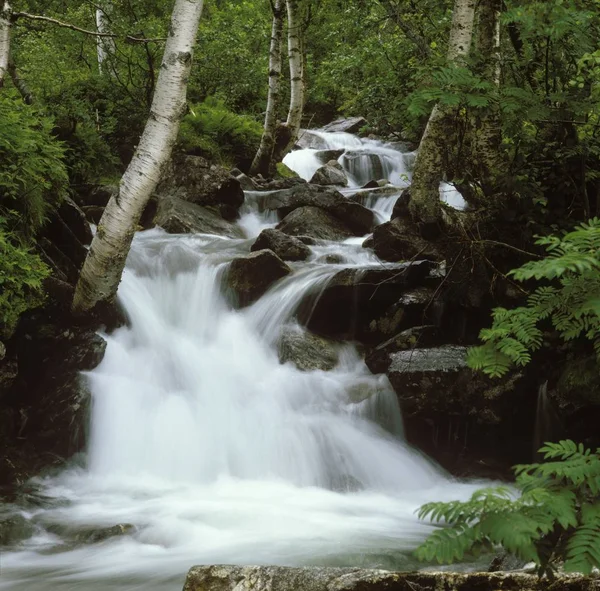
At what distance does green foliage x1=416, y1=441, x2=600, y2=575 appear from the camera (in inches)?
68.9

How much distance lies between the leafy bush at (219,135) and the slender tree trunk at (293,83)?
0.74 m

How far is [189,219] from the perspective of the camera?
1223 cm

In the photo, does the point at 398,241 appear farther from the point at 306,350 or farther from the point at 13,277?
the point at 13,277

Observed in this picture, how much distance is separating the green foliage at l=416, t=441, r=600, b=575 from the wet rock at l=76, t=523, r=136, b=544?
4245 mm

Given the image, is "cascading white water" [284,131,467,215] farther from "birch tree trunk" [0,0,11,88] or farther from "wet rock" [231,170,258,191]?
"birch tree trunk" [0,0,11,88]

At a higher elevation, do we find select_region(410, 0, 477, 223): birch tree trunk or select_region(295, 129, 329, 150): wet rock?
select_region(295, 129, 329, 150): wet rock

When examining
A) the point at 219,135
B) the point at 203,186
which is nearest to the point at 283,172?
the point at 219,135

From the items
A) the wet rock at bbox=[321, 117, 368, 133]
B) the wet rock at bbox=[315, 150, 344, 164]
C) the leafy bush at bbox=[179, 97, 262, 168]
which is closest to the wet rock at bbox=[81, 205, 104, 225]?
the leafy bush at bbox=[179, 97, 262, 168]

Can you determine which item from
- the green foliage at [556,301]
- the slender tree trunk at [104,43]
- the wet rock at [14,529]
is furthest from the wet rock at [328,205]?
the green foliage at [556,301]

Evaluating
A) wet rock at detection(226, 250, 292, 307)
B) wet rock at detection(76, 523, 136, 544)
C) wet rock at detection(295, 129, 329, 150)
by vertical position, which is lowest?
wet rock at detection(76, 523, 136, 544)

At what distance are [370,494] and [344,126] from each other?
65.6 ft

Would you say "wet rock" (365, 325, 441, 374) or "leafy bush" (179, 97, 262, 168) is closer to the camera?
"wet rock" (365, 325, 441, 374)

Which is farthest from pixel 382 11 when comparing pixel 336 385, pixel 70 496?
pixel 70 496

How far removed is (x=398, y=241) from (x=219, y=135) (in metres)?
8.00
